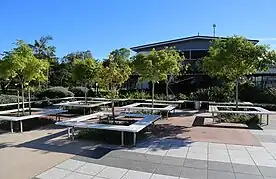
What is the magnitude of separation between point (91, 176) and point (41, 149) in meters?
2.50

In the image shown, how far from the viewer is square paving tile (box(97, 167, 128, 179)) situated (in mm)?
4581

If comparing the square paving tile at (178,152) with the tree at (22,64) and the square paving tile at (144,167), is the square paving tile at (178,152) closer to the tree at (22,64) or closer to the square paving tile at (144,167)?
the square paving tile at (144,167)

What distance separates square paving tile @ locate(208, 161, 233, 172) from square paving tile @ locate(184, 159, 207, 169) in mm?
118

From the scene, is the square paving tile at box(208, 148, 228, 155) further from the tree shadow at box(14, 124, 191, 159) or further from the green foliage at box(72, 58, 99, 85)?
the green foliage at box(72, 58, 99, 85)

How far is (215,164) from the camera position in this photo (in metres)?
5.21

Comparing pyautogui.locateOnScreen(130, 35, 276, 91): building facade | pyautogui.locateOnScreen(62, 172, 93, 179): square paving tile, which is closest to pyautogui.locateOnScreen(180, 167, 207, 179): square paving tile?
pyautogui.locateOnScreen(62, 172, 93, 179): square paving tile

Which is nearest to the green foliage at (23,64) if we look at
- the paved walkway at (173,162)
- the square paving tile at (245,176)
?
the paved walkway at (173,162)

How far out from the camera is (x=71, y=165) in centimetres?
517

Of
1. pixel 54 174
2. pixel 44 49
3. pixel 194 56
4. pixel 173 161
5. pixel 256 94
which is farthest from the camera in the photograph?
pixel 44 49

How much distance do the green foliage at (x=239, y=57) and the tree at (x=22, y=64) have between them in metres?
7.19

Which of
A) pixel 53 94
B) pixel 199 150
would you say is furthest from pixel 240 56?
pixel 53 94

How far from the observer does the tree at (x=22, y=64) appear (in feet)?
28.7

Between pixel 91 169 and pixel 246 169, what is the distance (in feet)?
10.2

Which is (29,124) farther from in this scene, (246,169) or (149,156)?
(246,169)
